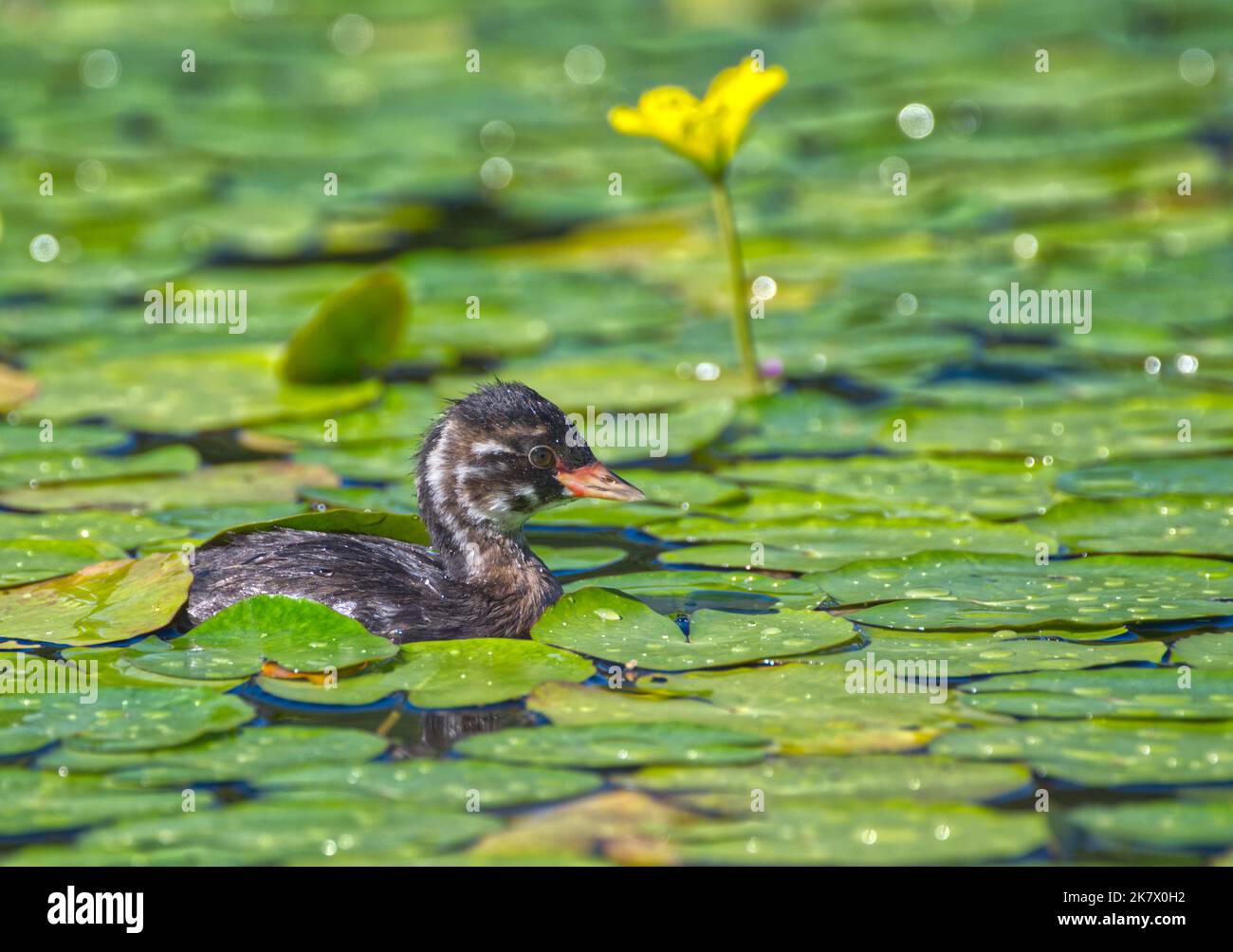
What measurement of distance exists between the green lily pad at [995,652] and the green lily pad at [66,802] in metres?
2.35

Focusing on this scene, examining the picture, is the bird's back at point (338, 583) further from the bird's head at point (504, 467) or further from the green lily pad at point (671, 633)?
the green lily pad at point (671, 633)

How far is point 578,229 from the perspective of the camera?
45.3ft

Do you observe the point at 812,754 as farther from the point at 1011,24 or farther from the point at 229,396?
the point at 1011,24

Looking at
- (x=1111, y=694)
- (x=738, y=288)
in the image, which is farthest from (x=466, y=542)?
(x=738, y=288)

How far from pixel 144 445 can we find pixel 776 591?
3.67m

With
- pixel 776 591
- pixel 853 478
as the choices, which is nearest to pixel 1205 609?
pixel 776 591

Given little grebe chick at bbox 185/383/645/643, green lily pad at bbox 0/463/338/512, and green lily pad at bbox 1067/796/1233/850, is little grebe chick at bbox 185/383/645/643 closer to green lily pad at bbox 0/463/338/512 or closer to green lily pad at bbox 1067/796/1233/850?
green lily pad at bbox 0/463/338/512

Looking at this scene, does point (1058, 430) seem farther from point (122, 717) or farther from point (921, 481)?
point (122, 717)

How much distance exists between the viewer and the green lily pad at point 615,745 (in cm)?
597

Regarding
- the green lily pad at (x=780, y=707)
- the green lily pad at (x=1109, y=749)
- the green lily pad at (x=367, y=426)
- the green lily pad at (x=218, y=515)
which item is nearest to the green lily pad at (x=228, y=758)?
the green lily pad at (x=780, y=707)

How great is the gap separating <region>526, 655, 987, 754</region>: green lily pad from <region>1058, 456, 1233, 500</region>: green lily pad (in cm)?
252

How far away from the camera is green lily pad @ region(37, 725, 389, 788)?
5949 millimetres

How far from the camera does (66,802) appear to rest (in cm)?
574

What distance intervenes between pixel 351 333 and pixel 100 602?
11.2 feet
